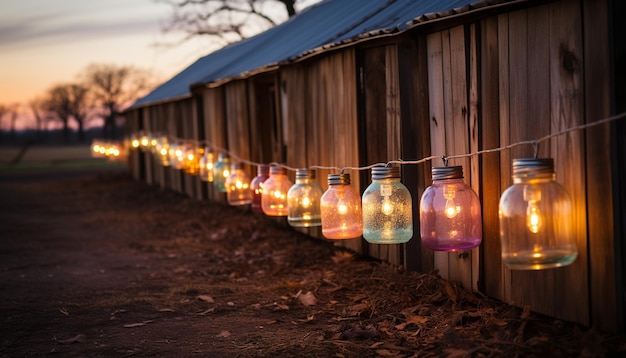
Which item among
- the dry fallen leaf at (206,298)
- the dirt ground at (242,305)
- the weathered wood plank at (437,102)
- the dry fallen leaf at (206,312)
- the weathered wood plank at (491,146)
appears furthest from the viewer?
the dry fallen leaf at (206,298)

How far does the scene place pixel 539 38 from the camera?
5.33 metres

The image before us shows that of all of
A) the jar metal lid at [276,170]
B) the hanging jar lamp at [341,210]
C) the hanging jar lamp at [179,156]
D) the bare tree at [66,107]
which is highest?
the bare tree at [66,107]

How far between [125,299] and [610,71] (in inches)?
212

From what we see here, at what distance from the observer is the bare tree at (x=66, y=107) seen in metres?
115

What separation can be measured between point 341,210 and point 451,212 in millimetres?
1174

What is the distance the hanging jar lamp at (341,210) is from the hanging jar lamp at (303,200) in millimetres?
745

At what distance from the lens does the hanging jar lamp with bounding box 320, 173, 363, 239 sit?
18.9 feet

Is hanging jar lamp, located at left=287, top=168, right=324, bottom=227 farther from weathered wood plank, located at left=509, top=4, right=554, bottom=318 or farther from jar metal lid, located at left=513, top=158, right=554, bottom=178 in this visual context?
jar metal lid, located at left=513, top=158, right=554, bottom=178

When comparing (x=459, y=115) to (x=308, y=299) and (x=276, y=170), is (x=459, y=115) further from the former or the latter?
(x=308, y=299)

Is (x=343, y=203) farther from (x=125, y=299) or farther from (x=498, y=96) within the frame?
(x=125, y=299)

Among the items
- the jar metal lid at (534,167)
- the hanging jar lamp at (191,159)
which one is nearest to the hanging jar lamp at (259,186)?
the jar metal lid at (534,167)

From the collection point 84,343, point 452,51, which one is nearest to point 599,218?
point 452,51

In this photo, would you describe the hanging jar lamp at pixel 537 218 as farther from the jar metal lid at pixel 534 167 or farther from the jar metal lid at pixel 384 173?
the jar metal lid at pixel 384 173

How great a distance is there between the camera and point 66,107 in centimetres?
11744
